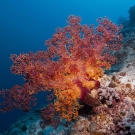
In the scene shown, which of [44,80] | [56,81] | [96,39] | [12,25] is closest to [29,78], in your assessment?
[44,80]

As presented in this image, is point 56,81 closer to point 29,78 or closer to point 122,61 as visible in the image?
point 29,78

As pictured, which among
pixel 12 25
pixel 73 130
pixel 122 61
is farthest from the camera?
pixel 12 25

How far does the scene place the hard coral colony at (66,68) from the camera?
17.2 ft

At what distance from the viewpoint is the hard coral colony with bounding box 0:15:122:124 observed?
17.2 feet

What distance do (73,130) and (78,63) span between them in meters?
2.27

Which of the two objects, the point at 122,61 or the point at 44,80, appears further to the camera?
the point at 122,61

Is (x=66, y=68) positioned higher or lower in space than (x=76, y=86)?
higher

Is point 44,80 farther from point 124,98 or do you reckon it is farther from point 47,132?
point 124,98

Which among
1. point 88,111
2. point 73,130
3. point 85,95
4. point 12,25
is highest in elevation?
point 12,25

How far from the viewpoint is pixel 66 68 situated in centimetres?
538

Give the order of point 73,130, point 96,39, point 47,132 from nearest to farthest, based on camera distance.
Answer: point 73,130
point 96,39
point 47,132

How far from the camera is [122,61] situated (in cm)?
813

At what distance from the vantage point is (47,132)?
20.6 feet

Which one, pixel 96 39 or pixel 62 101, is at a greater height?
pixel 96 39
